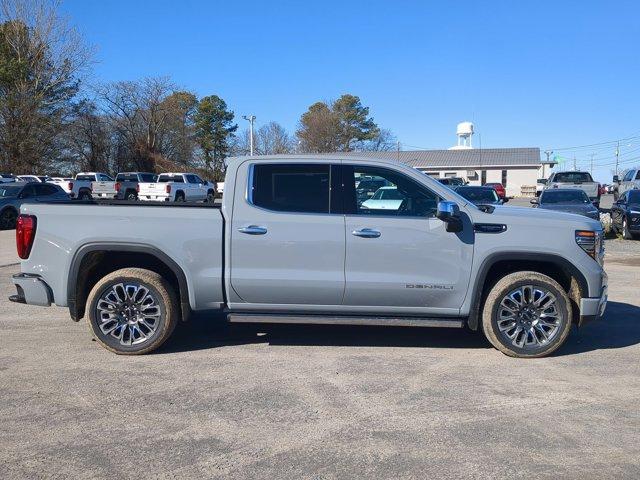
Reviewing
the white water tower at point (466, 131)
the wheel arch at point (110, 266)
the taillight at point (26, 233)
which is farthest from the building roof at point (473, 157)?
the taillight at point (26, 233)

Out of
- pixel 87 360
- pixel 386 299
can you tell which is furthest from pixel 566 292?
pixel 87 360

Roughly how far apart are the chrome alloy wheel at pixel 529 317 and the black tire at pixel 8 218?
751 inches

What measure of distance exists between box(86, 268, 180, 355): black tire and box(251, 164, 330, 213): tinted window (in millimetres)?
1332

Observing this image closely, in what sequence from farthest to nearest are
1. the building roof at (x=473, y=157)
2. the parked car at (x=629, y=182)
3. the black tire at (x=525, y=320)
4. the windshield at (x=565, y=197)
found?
1. the building roof at (x=473, y=157)
2. the parked car at (x=629, y=182)
3. the windshield at (x=565, y=197)
4. the black tire at (x=525, y=320)

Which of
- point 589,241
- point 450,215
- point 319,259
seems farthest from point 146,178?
point 589,241

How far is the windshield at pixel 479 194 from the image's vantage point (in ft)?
70.2

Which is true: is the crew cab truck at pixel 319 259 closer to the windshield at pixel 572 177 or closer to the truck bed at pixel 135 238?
the truck bed at pixel 135 238

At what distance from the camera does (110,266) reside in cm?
631

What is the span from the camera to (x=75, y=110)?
1890 inches

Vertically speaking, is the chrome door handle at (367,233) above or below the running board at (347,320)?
above

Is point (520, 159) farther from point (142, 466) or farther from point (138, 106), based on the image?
point (142, 466)

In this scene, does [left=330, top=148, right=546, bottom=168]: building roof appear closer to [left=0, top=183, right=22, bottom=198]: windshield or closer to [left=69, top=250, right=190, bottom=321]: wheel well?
[left=0, top=183, right=22, bottom=198]: windshield

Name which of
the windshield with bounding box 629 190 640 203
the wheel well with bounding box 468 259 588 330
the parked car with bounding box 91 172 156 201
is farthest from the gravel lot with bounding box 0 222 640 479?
the parked car with bounding box 91 172 156 201

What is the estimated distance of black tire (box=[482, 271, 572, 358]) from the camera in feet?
19.3
